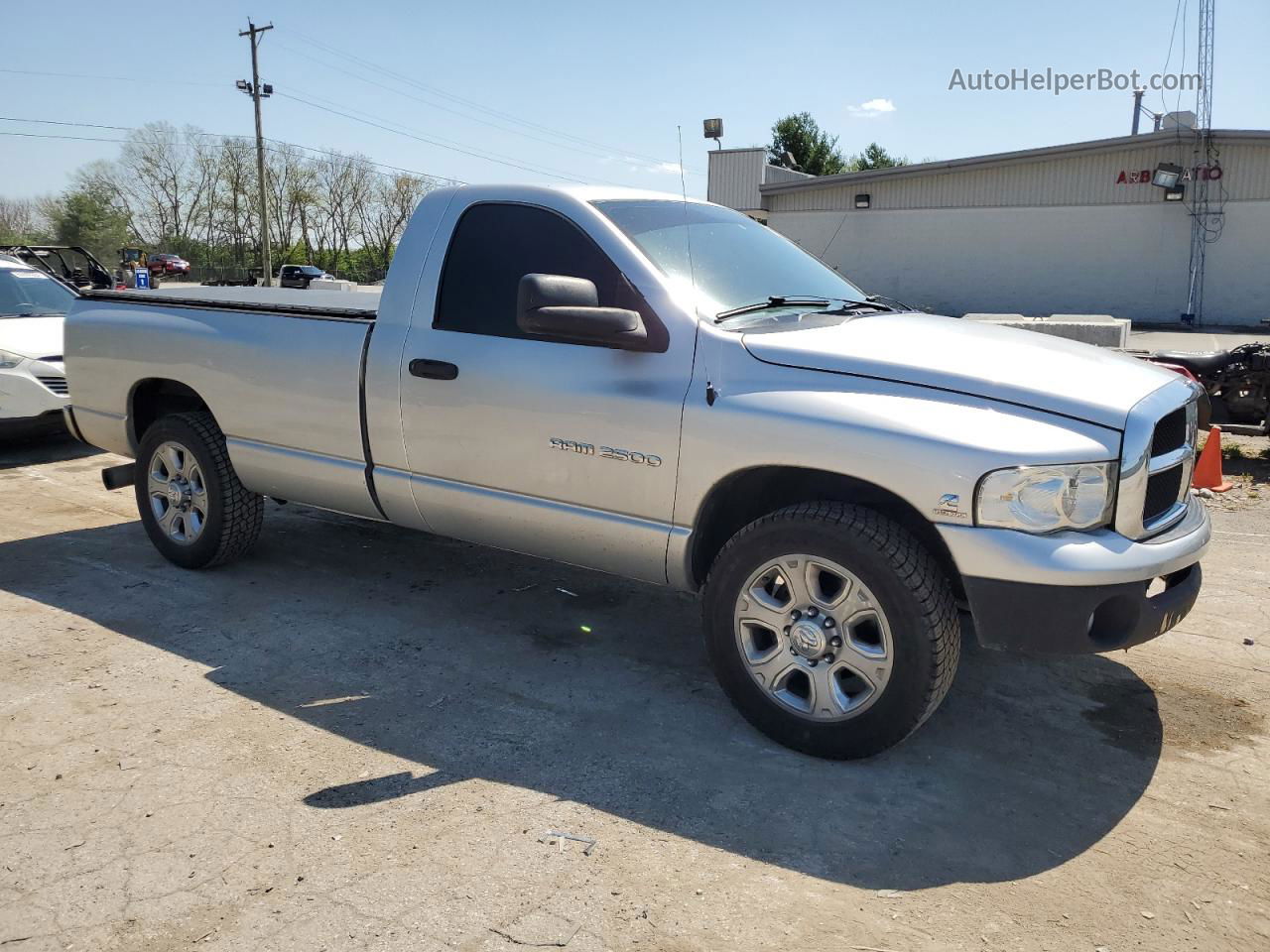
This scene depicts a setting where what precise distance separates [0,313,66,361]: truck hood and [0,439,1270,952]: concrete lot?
430 cm

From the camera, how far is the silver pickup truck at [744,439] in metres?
3.04

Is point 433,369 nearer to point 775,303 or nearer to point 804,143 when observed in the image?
point 775,303

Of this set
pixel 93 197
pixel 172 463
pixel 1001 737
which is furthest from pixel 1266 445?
pixel 93 197

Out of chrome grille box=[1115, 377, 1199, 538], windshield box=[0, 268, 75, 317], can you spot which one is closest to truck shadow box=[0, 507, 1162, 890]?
chrome grille box=[1115, 377, 1199, 538]

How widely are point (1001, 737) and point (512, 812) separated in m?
1.80

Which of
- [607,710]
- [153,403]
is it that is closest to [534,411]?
[607,710]

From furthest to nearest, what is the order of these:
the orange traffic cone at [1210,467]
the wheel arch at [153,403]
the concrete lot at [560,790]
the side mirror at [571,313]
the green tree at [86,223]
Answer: the green tree at [86,223]
the orange traffic cone at [1210,467]
the wheel arch at [153,403]
the side mirror at [571,313]
the concrete lot at [560,790]

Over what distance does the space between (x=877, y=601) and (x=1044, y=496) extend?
60cm

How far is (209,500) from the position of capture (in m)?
5.14

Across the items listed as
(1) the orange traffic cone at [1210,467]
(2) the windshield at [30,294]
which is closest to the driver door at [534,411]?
(1) the orange traffic cone at [1210,467]

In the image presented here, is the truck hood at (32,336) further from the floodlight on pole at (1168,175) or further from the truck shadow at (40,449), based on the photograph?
the floodlight on pole at (1168,175)

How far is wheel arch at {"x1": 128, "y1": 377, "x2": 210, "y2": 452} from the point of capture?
17.7 feet

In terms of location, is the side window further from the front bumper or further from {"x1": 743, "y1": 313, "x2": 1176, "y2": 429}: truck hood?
the front bumper

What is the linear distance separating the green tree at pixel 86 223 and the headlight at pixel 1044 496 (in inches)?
2566
